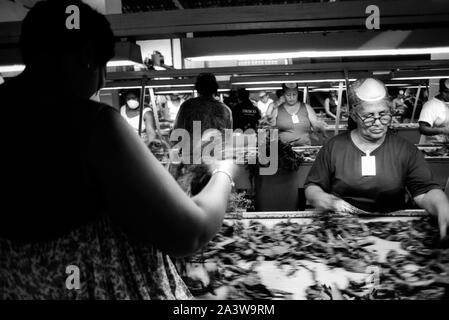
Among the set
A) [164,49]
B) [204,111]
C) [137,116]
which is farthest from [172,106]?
[204,111]

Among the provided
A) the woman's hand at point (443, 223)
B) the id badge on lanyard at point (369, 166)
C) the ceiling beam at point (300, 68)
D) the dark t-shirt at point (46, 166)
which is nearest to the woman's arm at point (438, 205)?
the woman's hand at point (443, 223)

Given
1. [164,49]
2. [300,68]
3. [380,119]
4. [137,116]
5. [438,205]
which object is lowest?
[438,205]

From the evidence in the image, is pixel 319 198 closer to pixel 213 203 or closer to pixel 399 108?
pixel 213 203

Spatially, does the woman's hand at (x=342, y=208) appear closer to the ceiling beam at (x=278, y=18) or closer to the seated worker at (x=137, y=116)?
the ceiling beam at (x=278, y=18)

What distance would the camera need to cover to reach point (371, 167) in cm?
283

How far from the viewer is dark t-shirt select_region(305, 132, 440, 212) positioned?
2.77m

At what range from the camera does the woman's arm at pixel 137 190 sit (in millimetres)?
818

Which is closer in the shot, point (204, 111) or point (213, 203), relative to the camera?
point (213, 203)

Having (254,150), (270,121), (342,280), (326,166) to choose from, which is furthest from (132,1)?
(342,280)

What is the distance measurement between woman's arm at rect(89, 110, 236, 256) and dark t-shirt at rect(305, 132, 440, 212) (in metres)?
2.20

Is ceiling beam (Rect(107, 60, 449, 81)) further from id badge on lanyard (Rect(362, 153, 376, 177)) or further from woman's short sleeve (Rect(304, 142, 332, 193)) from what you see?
id badge on lanyard (Rect(362, 153, 376, 177))

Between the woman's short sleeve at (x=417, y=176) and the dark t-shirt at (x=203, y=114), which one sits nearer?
the woman's short sleeve at (x=417, y=176)

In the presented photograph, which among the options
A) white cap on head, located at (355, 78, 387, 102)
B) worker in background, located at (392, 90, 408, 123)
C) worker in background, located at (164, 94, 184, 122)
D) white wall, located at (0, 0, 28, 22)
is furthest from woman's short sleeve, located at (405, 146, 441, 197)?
worker in background, located at (164, 94, 184, 122)

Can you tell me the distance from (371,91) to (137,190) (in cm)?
235
